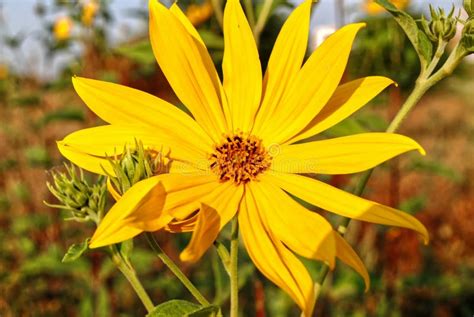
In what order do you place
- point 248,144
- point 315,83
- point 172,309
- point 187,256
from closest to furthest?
point 187,256 < point 172,309 < point 315,83 < point 248,144

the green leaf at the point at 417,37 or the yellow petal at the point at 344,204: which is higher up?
the green leaf at the point at 417,37

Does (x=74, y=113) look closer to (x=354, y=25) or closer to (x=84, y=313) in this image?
(x=84, y=313)

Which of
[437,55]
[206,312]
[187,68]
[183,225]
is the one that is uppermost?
[187,68]

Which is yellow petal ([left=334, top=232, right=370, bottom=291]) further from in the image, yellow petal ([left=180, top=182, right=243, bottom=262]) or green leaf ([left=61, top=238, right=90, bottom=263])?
green leaf ([left=61, top=238, right=90, bottom=263])

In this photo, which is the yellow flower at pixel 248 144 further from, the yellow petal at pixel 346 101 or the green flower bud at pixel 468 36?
the green flower bud at pixel 468 36

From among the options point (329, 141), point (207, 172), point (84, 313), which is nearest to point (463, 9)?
point (329, 141)

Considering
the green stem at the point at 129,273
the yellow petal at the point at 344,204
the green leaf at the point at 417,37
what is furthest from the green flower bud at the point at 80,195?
the green leaf at the point at 417,37

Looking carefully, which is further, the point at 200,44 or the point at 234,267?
the point at 200,44

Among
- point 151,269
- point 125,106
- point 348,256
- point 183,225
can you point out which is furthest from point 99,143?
point 151,269

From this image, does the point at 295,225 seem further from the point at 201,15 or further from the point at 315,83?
the point at 201,15
